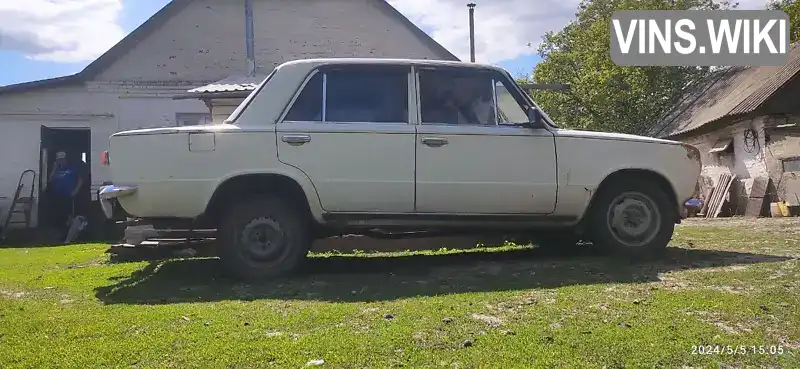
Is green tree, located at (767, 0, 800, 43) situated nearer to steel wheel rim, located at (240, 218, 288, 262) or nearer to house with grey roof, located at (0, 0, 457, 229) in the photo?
house with grey roof, located at (0, 0, 457, 229)

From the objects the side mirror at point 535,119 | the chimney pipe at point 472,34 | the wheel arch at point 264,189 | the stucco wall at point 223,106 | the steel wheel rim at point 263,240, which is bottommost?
the steel wheel rim at point 263,240

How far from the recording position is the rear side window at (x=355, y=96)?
5.29 metres

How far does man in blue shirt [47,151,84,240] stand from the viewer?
12516 mm

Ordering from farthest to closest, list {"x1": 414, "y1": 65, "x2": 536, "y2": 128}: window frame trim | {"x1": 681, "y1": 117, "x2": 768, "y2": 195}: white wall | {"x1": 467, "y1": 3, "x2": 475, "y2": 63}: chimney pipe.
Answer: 1. {"x1": 467, "y1": 3, "x2": 475, "y2": 63}: chimney pipe
2. {"x1": 681, "y1": 117, "x2": 768, "y2": 195}: white wall
3. {"x1": 414, "y1": 65, "x2": 536, "y2": 128}: window frame trim

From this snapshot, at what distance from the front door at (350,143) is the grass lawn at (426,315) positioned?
700 mm

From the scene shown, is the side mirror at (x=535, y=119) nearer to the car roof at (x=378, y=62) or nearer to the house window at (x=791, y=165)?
the car roof at (x=378, y=62)

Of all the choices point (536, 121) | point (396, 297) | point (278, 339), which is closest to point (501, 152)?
point (536, 121)

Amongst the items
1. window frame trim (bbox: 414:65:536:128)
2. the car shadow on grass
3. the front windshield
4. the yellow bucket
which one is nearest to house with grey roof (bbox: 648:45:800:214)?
the yellow bucket

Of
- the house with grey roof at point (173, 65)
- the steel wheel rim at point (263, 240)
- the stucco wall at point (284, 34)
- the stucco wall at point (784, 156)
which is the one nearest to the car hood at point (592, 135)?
the steel wheel rim at point (263, 240)

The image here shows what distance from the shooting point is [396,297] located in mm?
4480

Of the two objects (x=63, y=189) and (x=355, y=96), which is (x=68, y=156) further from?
(x=355, y=96)

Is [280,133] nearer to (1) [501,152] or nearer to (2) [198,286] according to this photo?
(2) [198,286]

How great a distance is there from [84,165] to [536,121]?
11418 millimetres

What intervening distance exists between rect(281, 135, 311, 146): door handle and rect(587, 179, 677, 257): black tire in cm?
256
